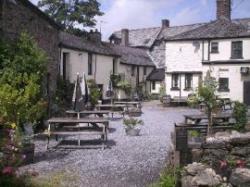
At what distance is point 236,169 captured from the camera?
7.92 metres

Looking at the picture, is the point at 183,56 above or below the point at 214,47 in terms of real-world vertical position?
below

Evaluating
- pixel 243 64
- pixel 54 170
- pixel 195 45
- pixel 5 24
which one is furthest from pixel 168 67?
pixel 54 170

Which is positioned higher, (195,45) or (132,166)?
(195,45)

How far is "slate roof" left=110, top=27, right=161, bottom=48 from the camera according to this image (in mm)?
56906

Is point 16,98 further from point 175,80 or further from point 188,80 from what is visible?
point 175,80

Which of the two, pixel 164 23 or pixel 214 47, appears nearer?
pixel 214 47

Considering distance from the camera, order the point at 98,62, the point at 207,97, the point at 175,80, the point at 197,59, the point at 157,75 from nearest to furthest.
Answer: the point at 207,97, the point at 98,62, the point at 197,59, the point at 175,80, the point at 157,75

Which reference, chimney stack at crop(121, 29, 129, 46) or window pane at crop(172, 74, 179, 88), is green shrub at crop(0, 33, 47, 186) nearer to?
window pane at crop(172, 74, 179, 88)

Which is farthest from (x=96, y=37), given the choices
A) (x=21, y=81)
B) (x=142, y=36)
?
(x=21, y=81)

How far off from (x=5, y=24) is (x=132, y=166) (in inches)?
345

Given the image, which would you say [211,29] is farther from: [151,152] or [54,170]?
[54,170]

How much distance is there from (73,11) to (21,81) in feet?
123

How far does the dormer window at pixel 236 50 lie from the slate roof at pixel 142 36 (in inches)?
828

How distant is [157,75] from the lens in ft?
159
